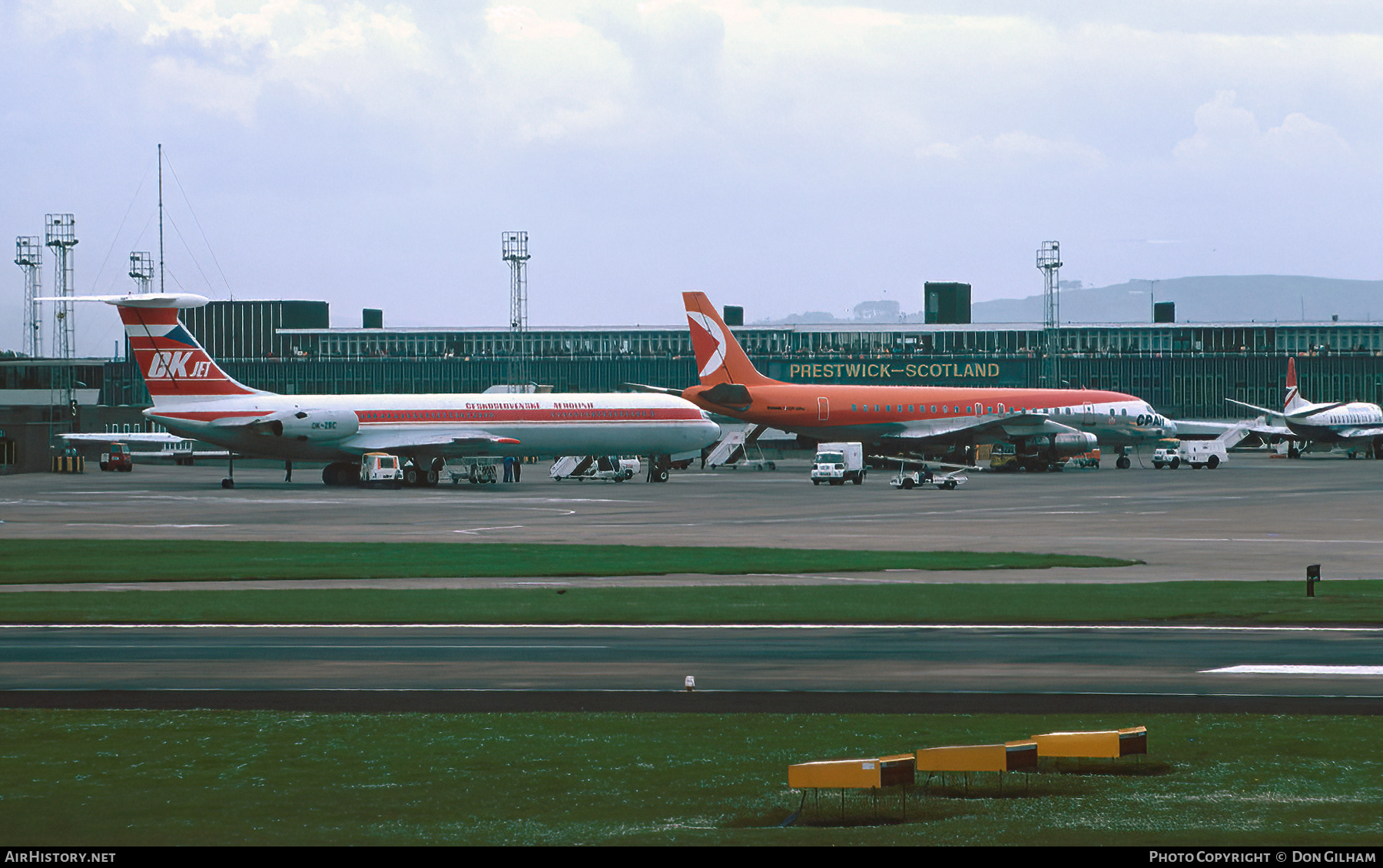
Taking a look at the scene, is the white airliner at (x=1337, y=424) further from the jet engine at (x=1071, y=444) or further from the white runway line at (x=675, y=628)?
the white runway line at (x=675, y=628)

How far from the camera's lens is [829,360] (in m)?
188

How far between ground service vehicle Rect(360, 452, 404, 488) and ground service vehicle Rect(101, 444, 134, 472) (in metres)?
37.4

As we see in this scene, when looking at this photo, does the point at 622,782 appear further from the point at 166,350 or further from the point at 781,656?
the point at 166,350

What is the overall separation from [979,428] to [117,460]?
68.6 meters

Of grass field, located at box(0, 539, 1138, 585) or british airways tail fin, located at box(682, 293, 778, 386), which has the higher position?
british airways tail fin, located at box(682, 293, 778, 386)

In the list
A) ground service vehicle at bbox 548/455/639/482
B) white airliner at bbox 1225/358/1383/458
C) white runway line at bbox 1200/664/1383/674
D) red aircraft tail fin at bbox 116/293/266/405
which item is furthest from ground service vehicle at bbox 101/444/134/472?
white runway line at bbox 1200/664/1383/674

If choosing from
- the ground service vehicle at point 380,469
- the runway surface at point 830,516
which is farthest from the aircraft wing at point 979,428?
the ground service vehicle at point 380,469

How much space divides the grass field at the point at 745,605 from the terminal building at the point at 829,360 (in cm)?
14894

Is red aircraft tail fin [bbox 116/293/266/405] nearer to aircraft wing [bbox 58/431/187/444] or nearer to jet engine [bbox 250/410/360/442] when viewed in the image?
jet engine [bbox 250/410/360/442]

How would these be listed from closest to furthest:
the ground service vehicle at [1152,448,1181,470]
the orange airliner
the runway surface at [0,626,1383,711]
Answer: the runway surface at [0,626,1383,711], the orange airliner, the ground service vehicle at [1152,448,1181,470]

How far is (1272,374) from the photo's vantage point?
185500 mm

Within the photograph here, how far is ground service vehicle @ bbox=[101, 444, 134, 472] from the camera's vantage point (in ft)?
393

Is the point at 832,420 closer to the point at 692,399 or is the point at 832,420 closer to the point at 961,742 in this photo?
the point at 692,399

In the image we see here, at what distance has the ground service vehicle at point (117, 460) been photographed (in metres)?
120
